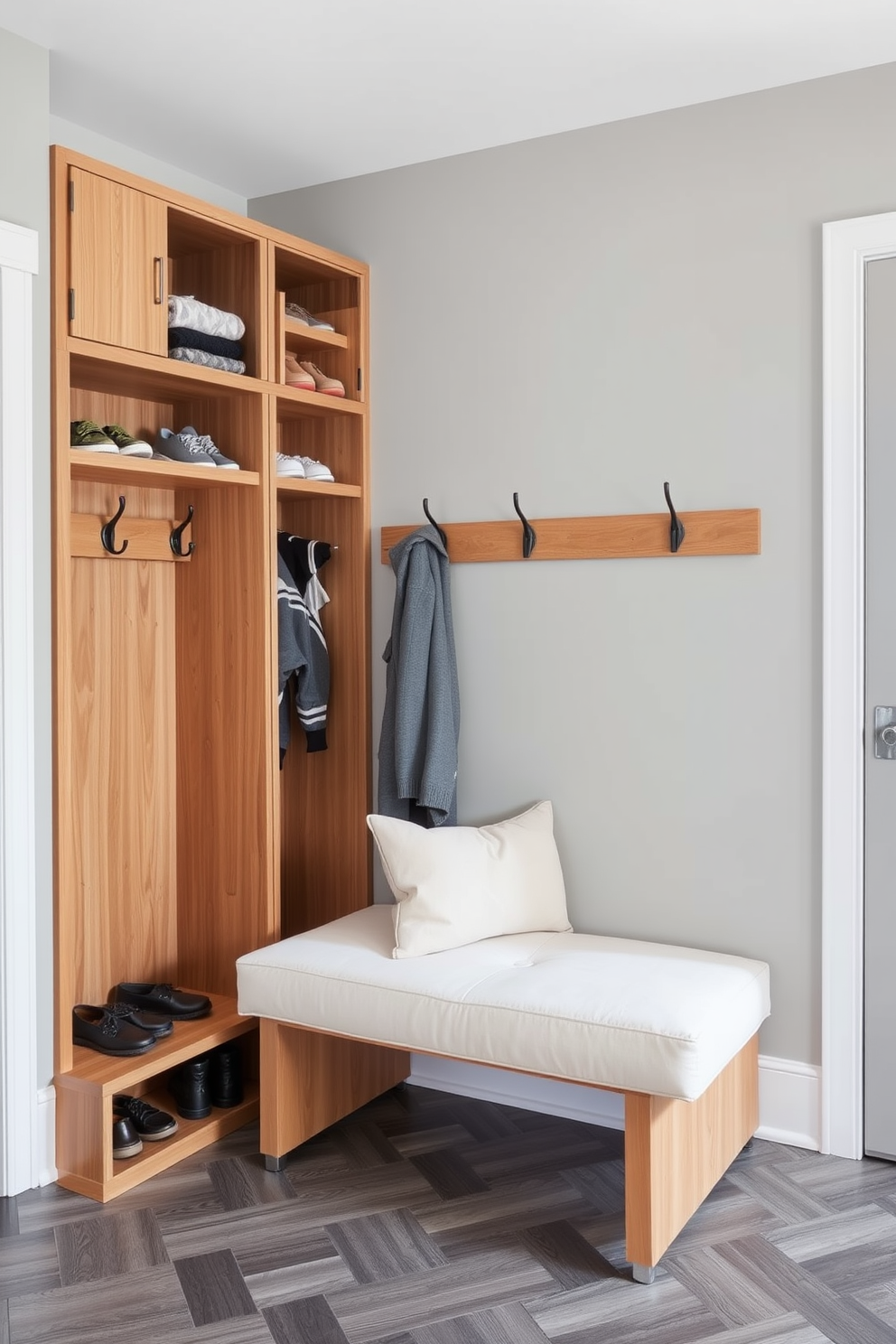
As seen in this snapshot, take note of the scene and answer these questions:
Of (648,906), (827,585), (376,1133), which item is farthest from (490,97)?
(376,1133)

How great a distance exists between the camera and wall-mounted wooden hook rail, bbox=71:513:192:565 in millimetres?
2799

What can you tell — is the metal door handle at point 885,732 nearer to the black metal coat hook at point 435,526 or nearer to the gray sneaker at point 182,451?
the black metal coat hook at point 435,526

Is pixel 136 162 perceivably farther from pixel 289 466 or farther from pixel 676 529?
pixel 676 529

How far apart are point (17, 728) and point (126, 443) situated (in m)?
0.72

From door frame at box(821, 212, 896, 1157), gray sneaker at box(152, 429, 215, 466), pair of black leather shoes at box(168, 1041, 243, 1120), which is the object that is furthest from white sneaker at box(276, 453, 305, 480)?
pair of black leather shoes at box(168, 1041, 243, 1120)

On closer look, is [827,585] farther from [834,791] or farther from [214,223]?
[214,223]

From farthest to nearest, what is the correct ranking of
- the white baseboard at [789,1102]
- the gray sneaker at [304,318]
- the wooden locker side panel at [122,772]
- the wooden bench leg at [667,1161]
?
the gray sneaker at [304,318], the wooden locker side panel at [122,772], the white baseboard at [789,1102], the wooden bench leg at [667,1161]

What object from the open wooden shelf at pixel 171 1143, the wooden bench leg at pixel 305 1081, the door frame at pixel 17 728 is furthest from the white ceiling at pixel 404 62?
the open wooden shelf at pixel 171 1143

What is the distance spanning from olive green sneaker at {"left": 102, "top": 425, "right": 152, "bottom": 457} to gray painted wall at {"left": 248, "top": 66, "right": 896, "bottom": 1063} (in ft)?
2.53

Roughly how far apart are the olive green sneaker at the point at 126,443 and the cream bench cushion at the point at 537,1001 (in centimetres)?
119

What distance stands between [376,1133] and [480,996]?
26.6 inches

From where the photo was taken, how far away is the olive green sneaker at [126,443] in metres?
2.66

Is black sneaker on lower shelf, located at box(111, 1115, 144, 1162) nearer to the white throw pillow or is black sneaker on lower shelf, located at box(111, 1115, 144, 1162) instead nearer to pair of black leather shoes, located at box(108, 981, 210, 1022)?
pair of black leather shoes, located at box(108, 981, 210, 1022)

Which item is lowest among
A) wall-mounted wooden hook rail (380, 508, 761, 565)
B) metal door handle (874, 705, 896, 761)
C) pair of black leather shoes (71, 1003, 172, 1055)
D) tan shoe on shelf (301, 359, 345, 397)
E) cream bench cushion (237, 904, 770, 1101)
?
pair of black leather shoes (71, 1003, 172, 1055)
